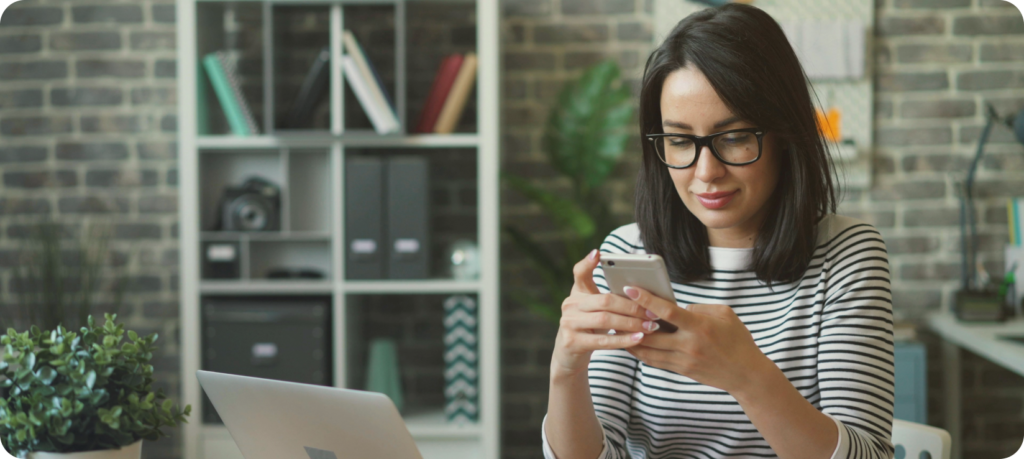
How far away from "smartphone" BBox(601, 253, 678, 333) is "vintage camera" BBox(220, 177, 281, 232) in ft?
5.61

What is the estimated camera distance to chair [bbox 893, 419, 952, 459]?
3.93ft

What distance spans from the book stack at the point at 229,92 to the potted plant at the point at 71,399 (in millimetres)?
1449

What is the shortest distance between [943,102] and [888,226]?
1.54 ft

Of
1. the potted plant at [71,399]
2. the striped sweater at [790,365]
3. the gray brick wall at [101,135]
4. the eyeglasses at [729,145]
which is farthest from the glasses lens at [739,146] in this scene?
the gray brick wall at [101,135]

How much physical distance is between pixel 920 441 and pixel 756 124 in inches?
25.4

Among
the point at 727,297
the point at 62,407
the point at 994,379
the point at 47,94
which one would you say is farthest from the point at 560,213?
the point at 47,94

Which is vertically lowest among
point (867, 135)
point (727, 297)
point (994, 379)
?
point (994, 379)

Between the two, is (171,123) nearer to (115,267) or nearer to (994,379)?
(115,267)

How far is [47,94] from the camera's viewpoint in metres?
2.61

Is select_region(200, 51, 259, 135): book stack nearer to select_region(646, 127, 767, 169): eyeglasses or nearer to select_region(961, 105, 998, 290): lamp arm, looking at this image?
select_region(646, 127, 767, 169): eyeglasses

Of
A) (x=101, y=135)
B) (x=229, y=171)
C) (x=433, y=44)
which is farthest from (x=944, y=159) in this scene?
(x=101, y=135)

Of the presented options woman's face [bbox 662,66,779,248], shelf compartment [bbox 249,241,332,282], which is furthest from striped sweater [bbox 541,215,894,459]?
shelf compartment [bbox 249,241,332,282]

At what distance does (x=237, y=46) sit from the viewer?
258 centimetres

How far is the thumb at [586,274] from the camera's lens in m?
0.88
